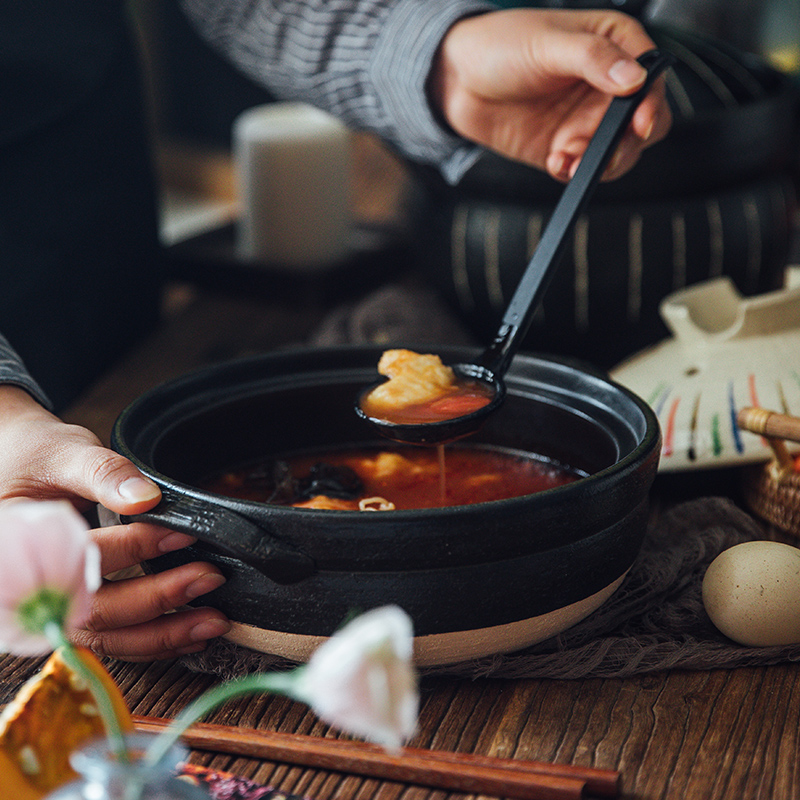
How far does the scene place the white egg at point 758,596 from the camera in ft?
3.13

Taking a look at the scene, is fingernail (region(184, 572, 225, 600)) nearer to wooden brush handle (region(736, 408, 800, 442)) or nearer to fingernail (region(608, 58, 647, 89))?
wooden brush handle (region(736, 408, 800, 442))


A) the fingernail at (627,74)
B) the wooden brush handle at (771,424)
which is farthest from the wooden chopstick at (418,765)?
the fingernail at (627,74)

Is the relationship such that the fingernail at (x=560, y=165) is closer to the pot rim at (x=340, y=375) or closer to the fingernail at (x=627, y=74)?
the fingernail at (x=627, y=74)

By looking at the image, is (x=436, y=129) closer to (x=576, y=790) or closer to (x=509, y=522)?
(x=509, y=522)

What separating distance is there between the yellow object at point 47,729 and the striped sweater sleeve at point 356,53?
1257 millimetres

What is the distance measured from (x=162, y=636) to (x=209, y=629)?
55mm

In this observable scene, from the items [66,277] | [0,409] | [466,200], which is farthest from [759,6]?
[0,409]

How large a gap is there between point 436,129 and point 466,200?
0.61ft

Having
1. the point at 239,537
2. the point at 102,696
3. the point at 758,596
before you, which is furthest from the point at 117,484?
the point at 758,596

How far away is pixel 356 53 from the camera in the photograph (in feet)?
5.92

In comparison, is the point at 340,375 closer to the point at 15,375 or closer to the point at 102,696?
the point at 15,375

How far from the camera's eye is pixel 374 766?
0.79 meters

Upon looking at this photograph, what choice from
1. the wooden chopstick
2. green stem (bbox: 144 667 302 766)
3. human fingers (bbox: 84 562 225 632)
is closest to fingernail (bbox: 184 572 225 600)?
human fingers (bbox: 84 562 225 632)

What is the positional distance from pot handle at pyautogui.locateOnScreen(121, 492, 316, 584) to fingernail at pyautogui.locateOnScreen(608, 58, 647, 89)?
0.78 m
